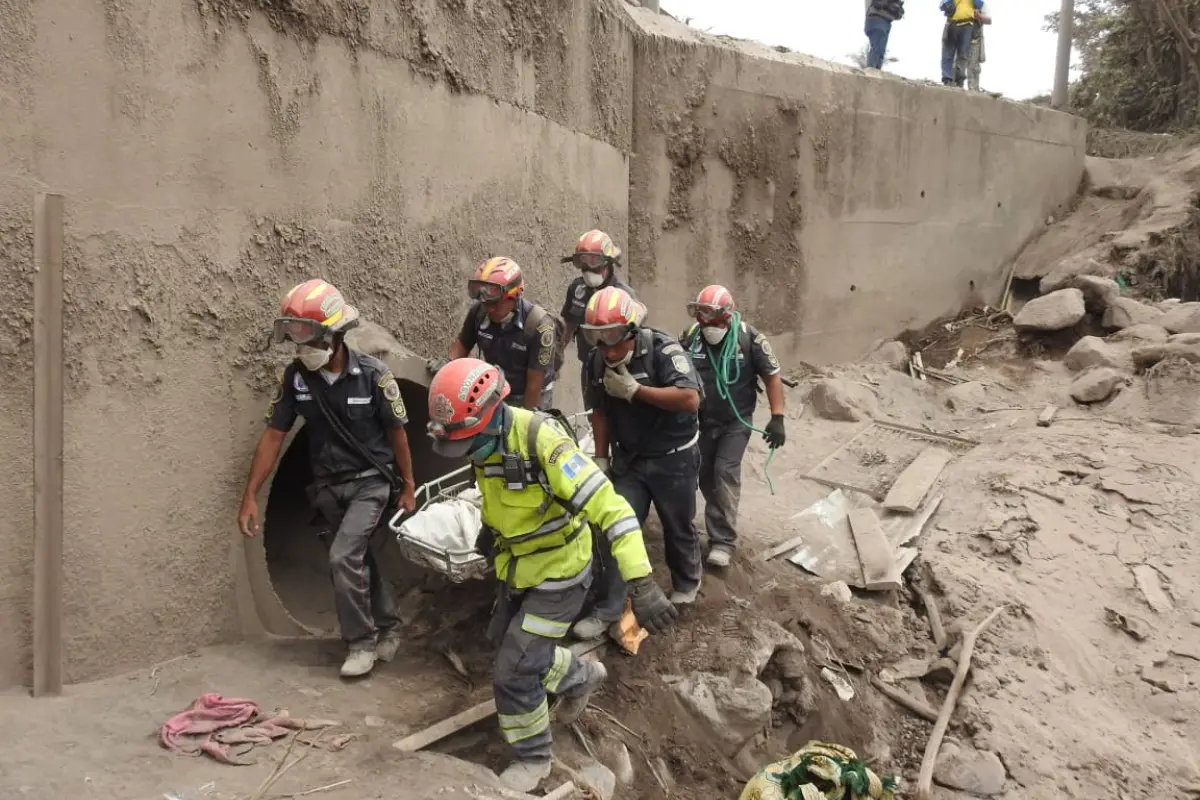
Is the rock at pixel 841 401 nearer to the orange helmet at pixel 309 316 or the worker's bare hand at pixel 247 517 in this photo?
the orange helmet at pixel 309 316

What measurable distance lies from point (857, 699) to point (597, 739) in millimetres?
1853

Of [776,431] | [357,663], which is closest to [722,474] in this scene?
[776,431]

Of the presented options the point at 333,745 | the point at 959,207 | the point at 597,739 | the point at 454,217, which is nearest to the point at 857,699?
the point at 597,739

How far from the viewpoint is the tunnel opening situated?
604 cm

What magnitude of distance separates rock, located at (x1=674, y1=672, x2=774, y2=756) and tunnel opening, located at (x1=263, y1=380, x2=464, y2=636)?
6.14 feet

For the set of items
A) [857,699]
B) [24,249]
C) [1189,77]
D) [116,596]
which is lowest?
[857,699]

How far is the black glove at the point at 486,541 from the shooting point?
4.20 meters

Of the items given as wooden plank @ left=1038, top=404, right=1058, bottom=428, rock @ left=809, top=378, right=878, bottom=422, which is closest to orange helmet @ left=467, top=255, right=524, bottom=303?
rock @ left=809, top=378, right=878, bottom=422

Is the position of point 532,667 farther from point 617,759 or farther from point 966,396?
point 966,396

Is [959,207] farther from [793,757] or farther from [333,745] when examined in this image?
[333,745]

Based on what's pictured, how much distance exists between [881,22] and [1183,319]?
5.57 meters

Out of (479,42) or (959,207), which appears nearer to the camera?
(479,42)

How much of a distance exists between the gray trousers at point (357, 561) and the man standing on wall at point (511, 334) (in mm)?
1196

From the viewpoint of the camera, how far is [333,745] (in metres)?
3.83
